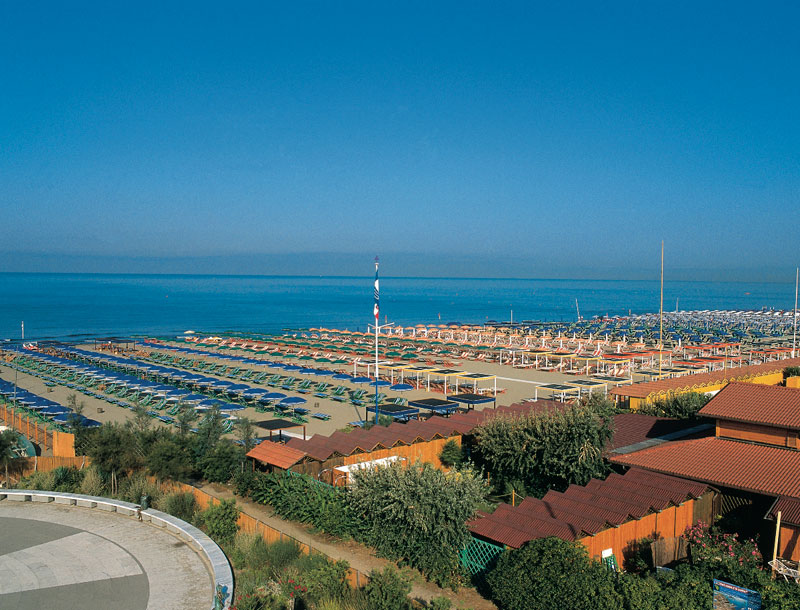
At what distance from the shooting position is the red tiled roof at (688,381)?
18953mm

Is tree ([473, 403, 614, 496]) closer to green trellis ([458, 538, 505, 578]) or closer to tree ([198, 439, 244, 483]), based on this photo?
green trellis ([458, 538, 505, 578])

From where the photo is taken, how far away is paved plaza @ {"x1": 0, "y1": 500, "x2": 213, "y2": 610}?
7.65 m

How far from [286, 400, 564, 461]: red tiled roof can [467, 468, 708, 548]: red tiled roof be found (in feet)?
12.6

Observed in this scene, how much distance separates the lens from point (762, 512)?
9828mm

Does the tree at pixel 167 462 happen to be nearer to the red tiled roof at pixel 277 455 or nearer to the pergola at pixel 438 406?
the red tiled roof at pixel 277 455

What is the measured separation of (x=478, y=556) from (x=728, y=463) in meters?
4.98

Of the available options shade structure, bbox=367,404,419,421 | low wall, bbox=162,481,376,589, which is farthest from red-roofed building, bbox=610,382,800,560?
shade structure, bbox=367,404,419,421

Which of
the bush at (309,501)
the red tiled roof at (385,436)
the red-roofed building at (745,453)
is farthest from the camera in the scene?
the red tiled roof at (385,436)

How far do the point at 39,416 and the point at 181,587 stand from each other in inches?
615

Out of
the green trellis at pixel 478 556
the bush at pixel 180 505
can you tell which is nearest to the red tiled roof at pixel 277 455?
the bush at pixel 180 505

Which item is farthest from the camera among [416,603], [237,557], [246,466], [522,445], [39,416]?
[39,416]

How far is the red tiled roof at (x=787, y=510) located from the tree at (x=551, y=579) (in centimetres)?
301

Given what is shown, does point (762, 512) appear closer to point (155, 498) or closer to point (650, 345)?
point (155, 498)

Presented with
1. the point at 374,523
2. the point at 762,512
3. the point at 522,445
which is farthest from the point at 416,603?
the point at 762,512
